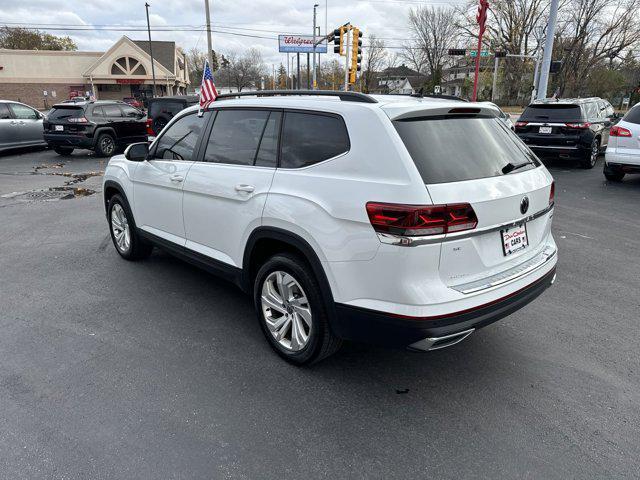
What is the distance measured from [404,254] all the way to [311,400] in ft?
3.83

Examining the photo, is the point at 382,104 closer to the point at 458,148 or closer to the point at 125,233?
the point at 458,148

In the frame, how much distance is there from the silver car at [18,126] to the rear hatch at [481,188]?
52.9 ft

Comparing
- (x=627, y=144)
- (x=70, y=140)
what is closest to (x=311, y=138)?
(x=627, y=144)

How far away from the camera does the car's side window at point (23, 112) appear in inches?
592

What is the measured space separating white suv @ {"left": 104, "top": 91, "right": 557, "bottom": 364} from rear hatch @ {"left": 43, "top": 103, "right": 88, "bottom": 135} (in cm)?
1209

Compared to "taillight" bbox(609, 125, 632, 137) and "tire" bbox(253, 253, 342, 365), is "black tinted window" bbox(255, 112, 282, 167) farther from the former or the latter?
"taillight" bbox(609, 125, 632, 137)

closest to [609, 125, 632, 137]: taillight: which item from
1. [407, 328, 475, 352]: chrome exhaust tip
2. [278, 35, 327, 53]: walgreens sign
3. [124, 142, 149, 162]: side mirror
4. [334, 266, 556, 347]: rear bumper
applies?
[334, 266, 556, 347]: rear bumper

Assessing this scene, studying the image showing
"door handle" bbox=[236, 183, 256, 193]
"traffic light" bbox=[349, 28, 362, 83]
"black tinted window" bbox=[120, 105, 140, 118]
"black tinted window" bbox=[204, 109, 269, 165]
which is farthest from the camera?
"traffic light" bbox=[349, 28, 362, 83]

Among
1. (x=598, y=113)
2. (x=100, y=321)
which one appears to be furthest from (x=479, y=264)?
(x=598, y=113)

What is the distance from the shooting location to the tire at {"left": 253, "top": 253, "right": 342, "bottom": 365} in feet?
9.78

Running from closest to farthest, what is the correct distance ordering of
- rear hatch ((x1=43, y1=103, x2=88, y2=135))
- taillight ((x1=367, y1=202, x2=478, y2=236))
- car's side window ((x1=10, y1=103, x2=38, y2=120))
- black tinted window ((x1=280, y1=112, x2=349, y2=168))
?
taillight ((x1=367, y1=202, x2=478, y2=236))
black tinted window ((x1=280, y1=112, x2=349, y2=168))
rear hatch ((x1=43, y1=103, x2=88, y2=135))
car's side window ((x1=10, y1=103, x2=38, y2=120))

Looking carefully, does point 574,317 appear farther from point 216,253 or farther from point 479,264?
point 216,253

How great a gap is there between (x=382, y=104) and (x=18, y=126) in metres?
16.2

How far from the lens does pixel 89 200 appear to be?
891 centimetres
